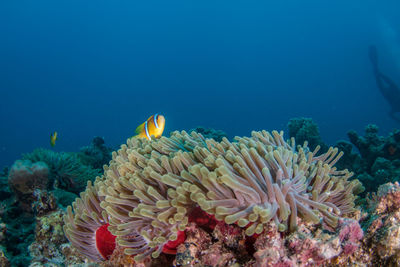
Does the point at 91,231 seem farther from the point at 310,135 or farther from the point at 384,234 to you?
the point at 310,135

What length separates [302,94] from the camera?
324 feet

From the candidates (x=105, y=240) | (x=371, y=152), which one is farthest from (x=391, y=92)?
(x=105, y=240)

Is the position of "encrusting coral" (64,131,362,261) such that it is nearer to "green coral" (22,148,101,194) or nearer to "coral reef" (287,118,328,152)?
"green coral" (22,148,101,194)

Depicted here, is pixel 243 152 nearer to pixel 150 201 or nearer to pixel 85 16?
pixel 150 201

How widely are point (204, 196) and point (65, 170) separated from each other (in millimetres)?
6089

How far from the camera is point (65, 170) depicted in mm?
6809

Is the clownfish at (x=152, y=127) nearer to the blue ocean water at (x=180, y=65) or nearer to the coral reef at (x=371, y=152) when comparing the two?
the coral reef at (x=371, y=152)

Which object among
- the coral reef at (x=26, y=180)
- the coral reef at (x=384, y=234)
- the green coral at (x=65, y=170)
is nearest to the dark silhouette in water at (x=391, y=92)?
the green coral at (x=65, y=170)

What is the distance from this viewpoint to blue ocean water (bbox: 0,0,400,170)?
92.3m

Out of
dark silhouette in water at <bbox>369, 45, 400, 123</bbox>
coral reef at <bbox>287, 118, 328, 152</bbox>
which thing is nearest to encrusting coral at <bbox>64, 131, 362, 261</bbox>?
coral reef at <bbox>287, 118, 328, 152</bbox>

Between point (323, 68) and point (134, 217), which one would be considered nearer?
point (134, 217)

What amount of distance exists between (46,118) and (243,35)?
93.8m

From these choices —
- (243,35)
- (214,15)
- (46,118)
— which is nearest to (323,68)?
(243,35)

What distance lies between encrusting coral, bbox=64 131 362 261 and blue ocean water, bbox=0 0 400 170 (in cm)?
8068
